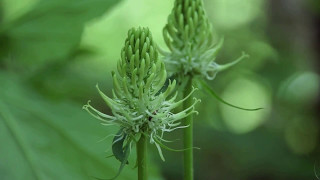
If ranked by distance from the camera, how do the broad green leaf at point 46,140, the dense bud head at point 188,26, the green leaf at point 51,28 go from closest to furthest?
the dense bud head at point 188,26, the broad green leaf at point 46,140, the green leaf at point 51,28

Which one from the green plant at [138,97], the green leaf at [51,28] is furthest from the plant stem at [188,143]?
the green leaf at [51,28]

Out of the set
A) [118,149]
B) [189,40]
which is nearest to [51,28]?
[189,40]

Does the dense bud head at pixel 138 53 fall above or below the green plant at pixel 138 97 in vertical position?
above

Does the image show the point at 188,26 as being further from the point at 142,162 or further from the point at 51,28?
the point at 51,28

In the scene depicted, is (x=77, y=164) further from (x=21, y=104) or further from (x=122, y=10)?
(x=122, y=10)

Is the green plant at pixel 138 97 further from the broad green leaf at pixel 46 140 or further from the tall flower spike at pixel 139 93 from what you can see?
the broad green leaf at pixel 46 140

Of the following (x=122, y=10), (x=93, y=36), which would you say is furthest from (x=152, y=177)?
(x=122, y=10)

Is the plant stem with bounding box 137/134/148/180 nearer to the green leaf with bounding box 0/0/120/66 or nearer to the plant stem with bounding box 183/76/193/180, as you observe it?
the plant stem with bounding box 183/76/193/180
